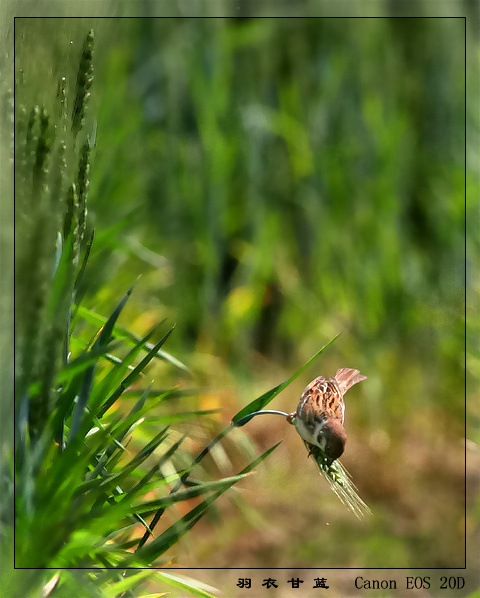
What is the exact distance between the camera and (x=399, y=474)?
1.64 m

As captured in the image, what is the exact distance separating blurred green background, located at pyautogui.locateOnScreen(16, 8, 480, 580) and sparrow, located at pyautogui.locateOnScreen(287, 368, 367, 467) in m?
1.00

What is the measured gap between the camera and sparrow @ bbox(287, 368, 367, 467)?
501 millimetres

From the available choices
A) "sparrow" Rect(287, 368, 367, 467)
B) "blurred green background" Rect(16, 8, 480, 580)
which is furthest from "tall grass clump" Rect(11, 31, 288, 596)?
"blurred green background" Rect(16, 8, 480, 580)

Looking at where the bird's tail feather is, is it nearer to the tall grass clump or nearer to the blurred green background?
the tall grass clump

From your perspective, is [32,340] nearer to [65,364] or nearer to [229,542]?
[65,364]

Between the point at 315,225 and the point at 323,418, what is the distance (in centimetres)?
146

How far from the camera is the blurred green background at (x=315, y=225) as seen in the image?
5.39 ft

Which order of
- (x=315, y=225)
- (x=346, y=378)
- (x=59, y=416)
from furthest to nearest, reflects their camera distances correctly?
(x=315, y=225) < (x=346, y=378) < (x=59, y=416)

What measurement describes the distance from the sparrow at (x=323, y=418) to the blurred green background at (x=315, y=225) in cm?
100

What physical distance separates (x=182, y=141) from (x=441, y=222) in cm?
76

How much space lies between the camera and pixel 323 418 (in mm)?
518

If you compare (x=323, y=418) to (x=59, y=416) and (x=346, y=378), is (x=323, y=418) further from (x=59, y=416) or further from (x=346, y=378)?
(x=59, y=416)

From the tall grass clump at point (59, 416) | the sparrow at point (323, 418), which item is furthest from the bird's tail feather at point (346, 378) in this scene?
the tall grass clump at point (59, 416)

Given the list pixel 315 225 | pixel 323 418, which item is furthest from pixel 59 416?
pixel 315 225
